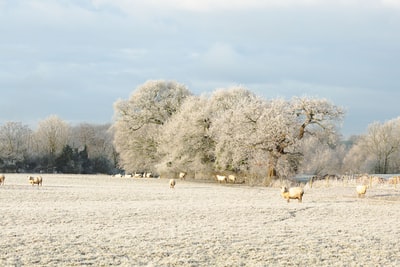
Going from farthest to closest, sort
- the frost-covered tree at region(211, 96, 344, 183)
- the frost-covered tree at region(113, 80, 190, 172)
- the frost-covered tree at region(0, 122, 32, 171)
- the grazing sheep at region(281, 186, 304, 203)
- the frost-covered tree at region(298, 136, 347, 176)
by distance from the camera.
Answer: the frost-covered tree at region(0, 122, 32, 171) → the frost-covered tree at region(113, 80, 190, 172) → the frost-covered tree at region(298, 136, 347, 176) → the frost-covered tree at region(211, 96, 344, 183) → the grazing sheep at region(281, 186, 304, 203)

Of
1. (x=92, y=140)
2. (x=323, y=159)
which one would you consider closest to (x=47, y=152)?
(x=92, y=140)

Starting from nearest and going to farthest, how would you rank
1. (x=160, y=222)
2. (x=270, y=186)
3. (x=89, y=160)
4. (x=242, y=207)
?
(x=160, y=222) < (x=242, y=207) < (x=270, y=186) < (x=89, y=160)

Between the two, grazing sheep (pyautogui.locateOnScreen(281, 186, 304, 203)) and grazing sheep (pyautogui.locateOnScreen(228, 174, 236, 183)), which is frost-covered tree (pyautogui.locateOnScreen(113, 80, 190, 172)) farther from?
grazing sheep (pyautogui.locateOnScreen(281, 186, 304, 203))

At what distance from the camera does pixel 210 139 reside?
6244cm

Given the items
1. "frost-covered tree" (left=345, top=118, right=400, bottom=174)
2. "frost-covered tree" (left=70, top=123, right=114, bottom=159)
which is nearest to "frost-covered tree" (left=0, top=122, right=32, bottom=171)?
"frost-covered tree" (left=70, top=123, right=114, bottom=159)

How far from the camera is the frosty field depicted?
14.2 meters

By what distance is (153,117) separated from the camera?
71812mm

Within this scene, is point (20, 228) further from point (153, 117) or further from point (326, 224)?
point (153, 117)

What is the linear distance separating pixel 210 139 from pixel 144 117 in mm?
13264

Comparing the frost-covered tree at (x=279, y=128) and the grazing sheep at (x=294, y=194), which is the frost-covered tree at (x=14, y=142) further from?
the grazing sheep at (x=294, y=194)

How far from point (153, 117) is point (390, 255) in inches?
2283

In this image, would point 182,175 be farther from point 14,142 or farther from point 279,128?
point 14,142

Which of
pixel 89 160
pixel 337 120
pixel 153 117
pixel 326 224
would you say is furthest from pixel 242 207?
pixel 89 160

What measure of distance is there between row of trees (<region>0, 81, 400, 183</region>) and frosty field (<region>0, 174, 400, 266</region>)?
85.1 ft
